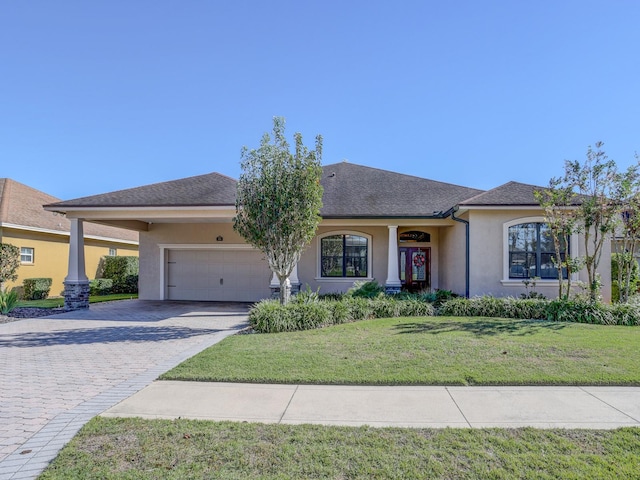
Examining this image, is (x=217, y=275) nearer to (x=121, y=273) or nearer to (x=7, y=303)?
(x=7, y=303)

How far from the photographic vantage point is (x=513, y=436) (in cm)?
377

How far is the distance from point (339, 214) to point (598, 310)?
27.0 ft

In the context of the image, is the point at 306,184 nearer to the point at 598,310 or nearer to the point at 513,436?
the point at 513,436

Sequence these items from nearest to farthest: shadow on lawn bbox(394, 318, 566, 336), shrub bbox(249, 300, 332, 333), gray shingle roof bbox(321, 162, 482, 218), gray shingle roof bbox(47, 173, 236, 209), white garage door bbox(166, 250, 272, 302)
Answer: shadow on lawn bbox(394, 318, 566, 336), shrub bbox(249, 300, 332, 333), gray shingle roof bbox(47, 173, 236, 209), gray shingle roof bbox(321, 162, 482, 218), white garage door bbox(166, 250, 272, 302)

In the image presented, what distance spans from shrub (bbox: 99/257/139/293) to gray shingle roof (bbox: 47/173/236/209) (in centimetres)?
876

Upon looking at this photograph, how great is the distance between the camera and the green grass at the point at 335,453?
3.12m

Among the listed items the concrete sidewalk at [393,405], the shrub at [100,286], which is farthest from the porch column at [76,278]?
the concrete sidewalk at [393,405]

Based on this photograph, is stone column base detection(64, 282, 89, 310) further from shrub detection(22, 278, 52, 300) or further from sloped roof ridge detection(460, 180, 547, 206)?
sloped roof ridge detection(460, 180, 547, 206)

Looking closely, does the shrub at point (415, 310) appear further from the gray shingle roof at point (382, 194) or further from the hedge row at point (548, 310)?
the gray shingle roof at point (382, 194)

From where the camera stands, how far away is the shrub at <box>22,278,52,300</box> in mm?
18031

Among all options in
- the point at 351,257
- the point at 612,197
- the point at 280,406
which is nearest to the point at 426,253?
the point at 351,257

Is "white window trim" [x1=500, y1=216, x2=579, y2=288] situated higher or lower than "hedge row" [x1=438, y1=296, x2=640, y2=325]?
higher

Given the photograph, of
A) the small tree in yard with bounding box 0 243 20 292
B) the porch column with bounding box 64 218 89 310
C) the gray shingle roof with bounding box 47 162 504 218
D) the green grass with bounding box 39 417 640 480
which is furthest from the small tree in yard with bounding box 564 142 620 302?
the small tree in yard with bounding box 0 243 20 292

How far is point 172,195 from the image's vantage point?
14000mm
